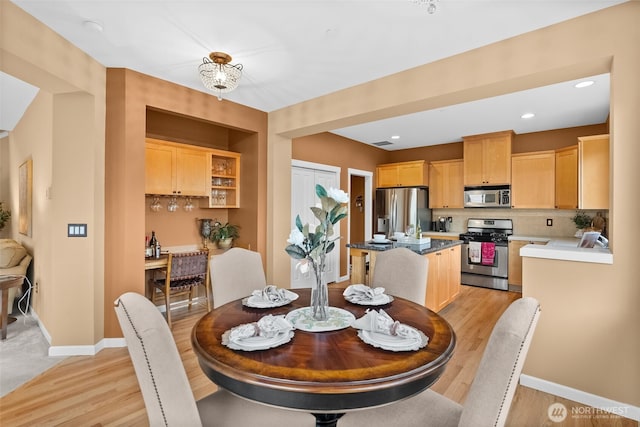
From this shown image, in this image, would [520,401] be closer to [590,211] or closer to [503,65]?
[503,65]

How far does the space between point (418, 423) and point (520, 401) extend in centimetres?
143

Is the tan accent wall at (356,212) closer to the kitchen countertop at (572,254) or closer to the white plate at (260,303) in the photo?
the kitchen countertop at (572,254)

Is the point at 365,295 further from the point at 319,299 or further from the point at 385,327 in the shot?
the point at 385,327

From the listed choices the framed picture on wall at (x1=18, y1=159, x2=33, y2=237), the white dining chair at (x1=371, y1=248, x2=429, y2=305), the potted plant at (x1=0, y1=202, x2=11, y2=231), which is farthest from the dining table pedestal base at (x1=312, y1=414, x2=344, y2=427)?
the potted plant at (x1=0, y1=202, x2=11, y2=231)

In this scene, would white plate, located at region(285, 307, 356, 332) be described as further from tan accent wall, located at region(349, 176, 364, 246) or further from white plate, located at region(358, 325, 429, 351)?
tan accent wall, located at region(349, 176, 364, 246)

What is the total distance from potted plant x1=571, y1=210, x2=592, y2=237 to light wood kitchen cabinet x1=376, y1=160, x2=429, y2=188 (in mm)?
2416

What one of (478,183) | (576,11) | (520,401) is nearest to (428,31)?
(576,11)

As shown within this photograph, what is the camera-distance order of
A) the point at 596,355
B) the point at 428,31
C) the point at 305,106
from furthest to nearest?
the point at 305,106, the point at 428,31, the point at 596,355

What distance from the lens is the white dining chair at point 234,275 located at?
2.25m

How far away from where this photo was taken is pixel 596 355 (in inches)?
83.7

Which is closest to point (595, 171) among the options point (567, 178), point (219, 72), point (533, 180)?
point (567, 178)

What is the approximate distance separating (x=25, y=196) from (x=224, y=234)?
2510 mm

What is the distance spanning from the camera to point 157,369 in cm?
100

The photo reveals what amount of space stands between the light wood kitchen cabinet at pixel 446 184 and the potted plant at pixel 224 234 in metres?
3.91
